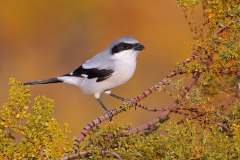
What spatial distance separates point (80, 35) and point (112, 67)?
12917mm

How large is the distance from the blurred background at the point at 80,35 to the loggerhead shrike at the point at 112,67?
8.31 metres

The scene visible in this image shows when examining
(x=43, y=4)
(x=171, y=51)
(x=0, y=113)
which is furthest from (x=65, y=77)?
(x=43, y=4)

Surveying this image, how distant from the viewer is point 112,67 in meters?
5.79

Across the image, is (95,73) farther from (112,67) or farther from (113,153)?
(113,153)

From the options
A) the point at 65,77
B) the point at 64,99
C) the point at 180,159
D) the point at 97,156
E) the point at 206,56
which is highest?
the point at 64,99

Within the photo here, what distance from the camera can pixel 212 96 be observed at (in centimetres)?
432

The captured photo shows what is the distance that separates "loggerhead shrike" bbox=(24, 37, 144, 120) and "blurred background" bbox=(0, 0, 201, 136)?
27.3 ft

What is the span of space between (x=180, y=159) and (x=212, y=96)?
1.45 m

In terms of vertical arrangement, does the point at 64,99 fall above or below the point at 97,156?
above

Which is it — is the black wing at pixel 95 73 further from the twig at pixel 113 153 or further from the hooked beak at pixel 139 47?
the twig at pixel 113 153

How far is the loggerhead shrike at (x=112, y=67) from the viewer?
18.7 feet

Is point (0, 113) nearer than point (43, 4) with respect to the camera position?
Yes

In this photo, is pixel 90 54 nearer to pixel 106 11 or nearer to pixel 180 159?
pixel 106 11

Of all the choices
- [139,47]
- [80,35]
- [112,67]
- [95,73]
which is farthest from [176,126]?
[80,35]
